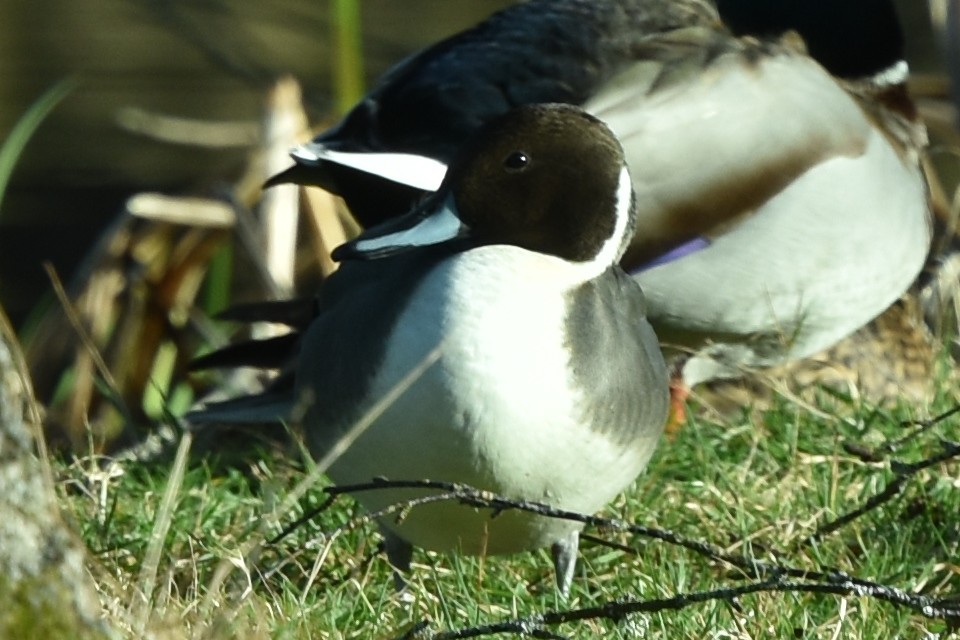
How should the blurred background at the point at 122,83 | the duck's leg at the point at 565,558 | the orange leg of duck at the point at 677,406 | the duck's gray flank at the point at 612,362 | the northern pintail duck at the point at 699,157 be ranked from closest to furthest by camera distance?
the duck's gray flank at the point at 612,362 < the duck's leg at the point at 565,558 < the northern pintail duck at the point at 699,157 < the orange leg of duck at the point at 677,406 < the blurred background at the point at 122,83

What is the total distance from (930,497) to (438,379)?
1167 mm

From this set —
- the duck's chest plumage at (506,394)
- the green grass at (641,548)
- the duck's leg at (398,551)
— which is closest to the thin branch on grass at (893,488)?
the green grass at (641,548)

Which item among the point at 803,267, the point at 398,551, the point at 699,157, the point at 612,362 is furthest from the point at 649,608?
the point at 803,267

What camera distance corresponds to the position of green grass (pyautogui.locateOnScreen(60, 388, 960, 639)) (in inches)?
105

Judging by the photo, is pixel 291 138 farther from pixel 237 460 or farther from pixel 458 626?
pixel 458 626

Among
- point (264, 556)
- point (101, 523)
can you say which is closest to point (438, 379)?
point (264, 556)

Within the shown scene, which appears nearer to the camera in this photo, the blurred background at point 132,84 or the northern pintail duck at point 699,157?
the northern pintail duck at point 699,157

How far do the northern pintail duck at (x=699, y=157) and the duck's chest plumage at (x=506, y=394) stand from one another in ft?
3.62

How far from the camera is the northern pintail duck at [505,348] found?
2770mm

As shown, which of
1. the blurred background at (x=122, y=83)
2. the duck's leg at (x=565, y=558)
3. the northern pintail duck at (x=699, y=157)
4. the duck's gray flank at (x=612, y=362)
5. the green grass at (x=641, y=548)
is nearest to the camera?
the green grass at (x=641, y=548)

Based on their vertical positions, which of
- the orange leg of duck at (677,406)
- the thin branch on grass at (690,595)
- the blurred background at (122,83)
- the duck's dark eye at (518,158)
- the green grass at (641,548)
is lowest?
the blurred background at (122,83)

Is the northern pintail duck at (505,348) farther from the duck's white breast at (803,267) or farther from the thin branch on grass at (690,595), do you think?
the duck's white breast at (803,267)

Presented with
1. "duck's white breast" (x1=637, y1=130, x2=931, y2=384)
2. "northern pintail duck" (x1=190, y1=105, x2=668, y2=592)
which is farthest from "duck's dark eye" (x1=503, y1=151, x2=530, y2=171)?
"duck's white breast" (x1=637, y1=130, x2=931, y2=384)

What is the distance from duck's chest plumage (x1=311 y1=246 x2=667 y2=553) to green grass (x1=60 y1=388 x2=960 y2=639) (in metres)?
0.18
